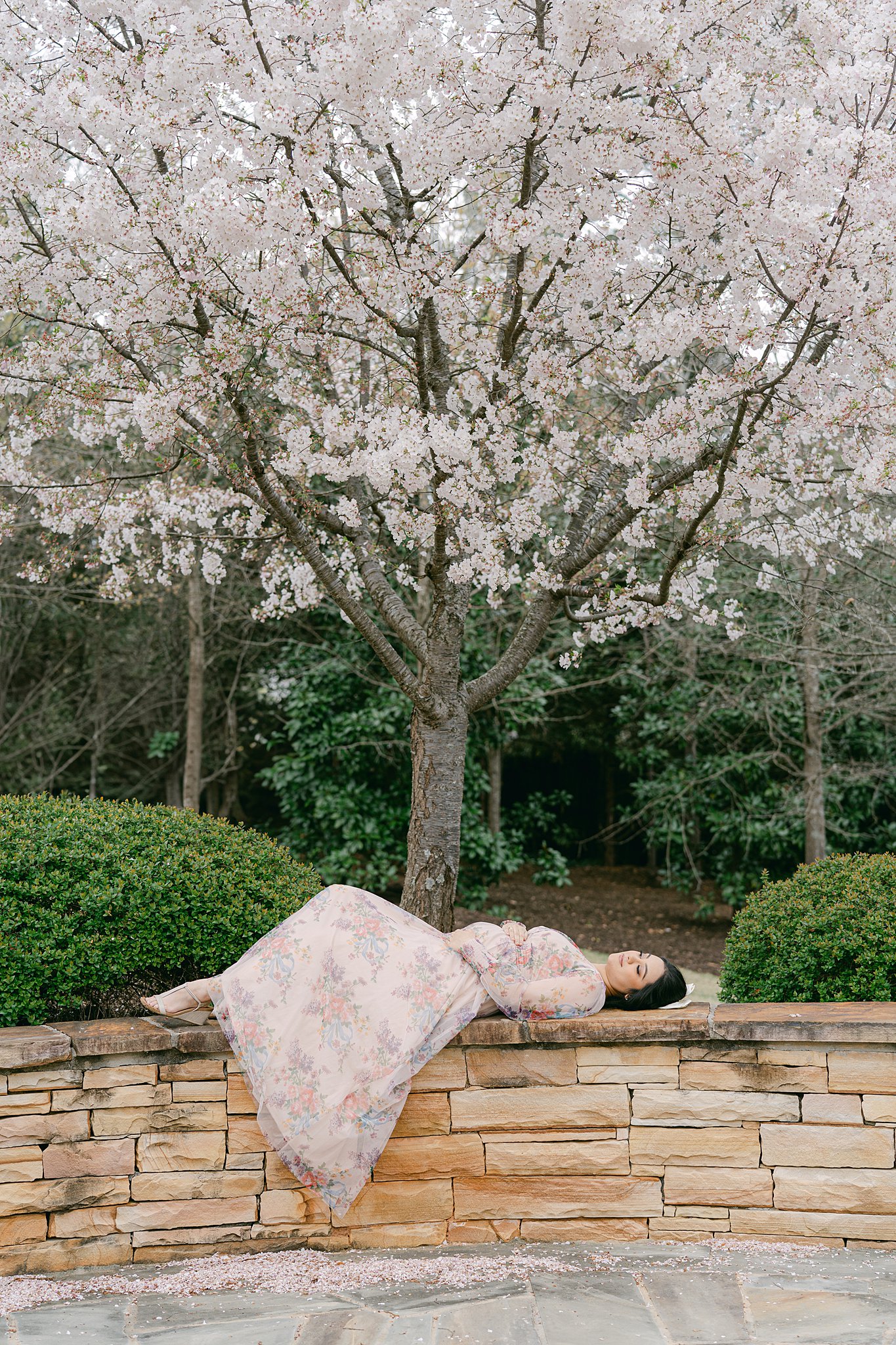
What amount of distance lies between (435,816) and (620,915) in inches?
187

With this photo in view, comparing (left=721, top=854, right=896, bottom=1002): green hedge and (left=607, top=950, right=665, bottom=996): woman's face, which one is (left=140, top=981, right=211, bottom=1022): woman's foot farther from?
(left=721, top=854, right=896, bottom=1002): green hedge

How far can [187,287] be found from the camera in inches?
141

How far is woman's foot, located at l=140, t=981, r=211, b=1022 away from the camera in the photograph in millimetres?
3008

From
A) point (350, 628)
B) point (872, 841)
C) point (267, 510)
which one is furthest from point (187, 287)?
point (872, 841)

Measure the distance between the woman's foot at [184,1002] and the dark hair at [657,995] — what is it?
1137mm

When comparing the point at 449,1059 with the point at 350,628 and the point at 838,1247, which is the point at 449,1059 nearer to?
the point at 838,1247

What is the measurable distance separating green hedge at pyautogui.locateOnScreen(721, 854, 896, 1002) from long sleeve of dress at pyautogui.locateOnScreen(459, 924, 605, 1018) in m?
0.62

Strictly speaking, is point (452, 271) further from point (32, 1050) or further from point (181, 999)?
point (32, 1050)

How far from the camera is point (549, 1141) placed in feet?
9.70

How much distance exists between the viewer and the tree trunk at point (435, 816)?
4.18 metres

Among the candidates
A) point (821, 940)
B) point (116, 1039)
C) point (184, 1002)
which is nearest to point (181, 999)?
point (184, 1002)

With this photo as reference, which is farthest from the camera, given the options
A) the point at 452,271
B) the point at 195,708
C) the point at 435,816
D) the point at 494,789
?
the point at 494,789

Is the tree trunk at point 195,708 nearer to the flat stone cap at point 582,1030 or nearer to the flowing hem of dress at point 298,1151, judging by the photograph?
the flat stone cap at point 582,1030

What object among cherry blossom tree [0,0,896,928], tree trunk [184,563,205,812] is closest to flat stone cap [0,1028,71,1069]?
cherry blossom tree [0,0,896,928]
